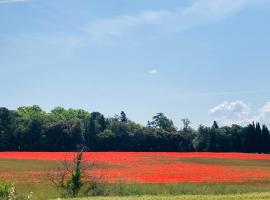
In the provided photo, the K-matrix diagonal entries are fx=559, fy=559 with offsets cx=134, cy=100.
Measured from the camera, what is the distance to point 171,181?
125 ft

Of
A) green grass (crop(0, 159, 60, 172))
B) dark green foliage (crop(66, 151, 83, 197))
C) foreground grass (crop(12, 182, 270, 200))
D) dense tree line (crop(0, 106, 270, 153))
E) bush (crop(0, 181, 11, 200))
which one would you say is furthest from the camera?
dense tree line (crop(0, 106, 270, 153))

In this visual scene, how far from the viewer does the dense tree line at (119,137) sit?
99.4 meters

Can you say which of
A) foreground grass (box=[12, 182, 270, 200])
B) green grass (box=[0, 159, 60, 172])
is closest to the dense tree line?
green grass (box=[0, 159, 60, 172])

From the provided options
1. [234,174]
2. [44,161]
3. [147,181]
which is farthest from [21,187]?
[44,161]

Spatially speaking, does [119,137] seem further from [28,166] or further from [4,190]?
[4,190]

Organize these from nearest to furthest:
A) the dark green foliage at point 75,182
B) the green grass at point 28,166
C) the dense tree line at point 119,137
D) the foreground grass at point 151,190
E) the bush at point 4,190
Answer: the bush at point 4,190 < the dark green foliage at point 75,182 < the foreground grass at point 151,190 < the green grass at point 28,166 < the dense tree line at point 119,137

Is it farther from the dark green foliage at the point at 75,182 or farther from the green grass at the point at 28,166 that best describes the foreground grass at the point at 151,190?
the green grass at the point at 28,166

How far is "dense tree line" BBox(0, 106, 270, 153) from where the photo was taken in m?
99.4

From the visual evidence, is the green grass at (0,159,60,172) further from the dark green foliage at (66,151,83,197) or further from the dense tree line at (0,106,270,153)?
the dense tree line at (0,106,270,153)

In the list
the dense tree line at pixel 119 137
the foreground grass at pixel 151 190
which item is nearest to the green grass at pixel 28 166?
the foreground grass at pixel 151 190

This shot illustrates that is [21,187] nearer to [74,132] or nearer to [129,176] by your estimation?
[129,176]

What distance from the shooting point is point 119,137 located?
102062mm

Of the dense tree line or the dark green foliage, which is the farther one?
the dense tree line

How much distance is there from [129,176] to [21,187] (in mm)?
10187
